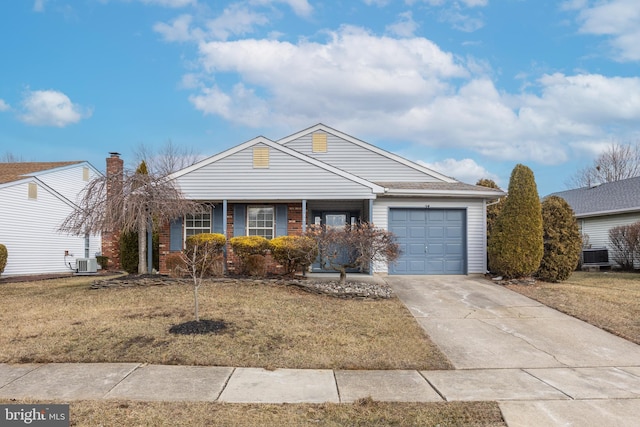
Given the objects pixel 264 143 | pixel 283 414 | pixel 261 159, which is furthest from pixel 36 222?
pixel 283 414

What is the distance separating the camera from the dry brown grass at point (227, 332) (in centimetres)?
661

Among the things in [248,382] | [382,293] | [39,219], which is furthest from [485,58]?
[39,219]

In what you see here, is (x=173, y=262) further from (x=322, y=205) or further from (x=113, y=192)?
(x=322, y=205)

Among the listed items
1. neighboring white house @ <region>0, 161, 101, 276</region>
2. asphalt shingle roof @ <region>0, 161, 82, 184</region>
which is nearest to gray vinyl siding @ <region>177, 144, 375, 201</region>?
neighboring white house @ <region>0, 161, 101, 276</region>

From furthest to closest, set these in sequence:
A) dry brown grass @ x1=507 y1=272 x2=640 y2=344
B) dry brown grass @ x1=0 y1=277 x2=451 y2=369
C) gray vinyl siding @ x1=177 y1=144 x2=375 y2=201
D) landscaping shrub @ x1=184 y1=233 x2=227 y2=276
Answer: gray vinyl siding @ x1=177 y1=144 x2=375 y2=201 < landscaping shrub @ x1=184 y1=233 x2=227 y2=276 < dry brown grass @ x1=507 y1=272 x2=640 y2=344 < dry brown grass @ x1=0 y1=277 x2=451 y2=369

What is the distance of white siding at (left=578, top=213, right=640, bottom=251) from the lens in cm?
2131

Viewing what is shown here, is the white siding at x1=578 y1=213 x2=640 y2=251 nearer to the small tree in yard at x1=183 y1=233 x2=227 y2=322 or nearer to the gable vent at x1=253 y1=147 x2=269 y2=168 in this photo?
the gable vent at x1=253 y1=147 x2=269 y2=168

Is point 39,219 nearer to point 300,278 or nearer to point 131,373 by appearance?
point 300,278

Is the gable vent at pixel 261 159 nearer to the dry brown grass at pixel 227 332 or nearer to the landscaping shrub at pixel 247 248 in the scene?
the landscaping shrub at pixel 247 248

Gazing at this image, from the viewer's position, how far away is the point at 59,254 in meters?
23.2

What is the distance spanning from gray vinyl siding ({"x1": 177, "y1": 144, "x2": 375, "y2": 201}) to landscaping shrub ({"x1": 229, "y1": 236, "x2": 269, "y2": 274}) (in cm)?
173

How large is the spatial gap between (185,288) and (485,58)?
1132cm

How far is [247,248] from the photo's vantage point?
43.3 feet

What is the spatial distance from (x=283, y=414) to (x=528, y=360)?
168 inches
